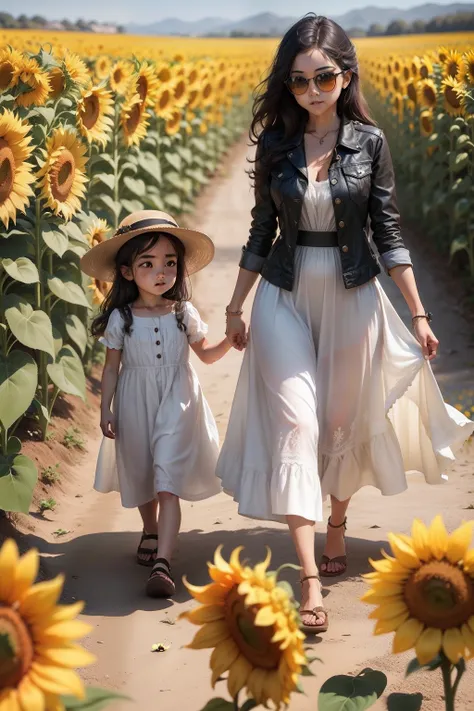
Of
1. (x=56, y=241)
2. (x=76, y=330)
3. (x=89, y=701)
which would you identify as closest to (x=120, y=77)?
(x=76, y=330)

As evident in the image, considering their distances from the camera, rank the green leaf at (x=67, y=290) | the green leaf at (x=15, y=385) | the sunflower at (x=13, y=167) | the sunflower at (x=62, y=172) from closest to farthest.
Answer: the sunflower at (x=13, y=167) → the green leaf at (x=15, y=385) → the sunflower at (x=62, y=172) → the green leaf at (x=67, y=290)

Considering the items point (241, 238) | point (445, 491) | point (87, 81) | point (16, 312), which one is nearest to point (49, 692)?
point (16, 312)

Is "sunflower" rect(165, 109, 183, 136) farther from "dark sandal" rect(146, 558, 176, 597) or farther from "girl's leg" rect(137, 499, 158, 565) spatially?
"dark sandal" rect(146, 558, 176, 597)

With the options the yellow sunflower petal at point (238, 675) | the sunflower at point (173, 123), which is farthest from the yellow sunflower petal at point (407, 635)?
the sunflower at point (173, 123)

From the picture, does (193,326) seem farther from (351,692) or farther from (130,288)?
(351,692)

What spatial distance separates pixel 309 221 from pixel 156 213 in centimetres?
64

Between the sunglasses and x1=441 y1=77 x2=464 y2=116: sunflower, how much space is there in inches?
183

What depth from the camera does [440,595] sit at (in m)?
2.04

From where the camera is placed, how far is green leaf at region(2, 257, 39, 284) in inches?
186

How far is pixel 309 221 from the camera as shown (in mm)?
3832

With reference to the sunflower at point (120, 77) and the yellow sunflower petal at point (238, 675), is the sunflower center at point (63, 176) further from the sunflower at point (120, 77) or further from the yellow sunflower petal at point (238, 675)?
the yellow sunflower petal at point (238, 675)

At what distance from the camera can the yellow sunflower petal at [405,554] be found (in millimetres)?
2068

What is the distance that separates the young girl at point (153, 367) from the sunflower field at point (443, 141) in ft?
13.4

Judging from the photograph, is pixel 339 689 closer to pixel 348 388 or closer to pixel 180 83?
pixel 348 388
